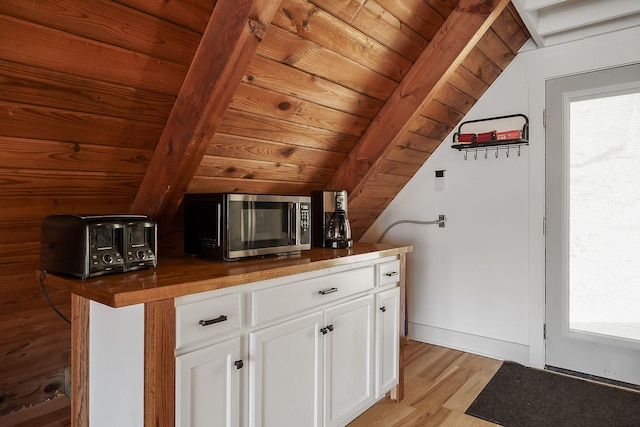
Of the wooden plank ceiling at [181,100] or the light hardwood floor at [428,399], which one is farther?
the light hardwood floor at [428,399]

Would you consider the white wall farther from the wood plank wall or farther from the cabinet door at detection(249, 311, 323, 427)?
the wood plank wall

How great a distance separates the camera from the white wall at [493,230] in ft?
9.34

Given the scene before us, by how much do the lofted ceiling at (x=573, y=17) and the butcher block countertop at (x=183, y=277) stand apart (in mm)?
1808

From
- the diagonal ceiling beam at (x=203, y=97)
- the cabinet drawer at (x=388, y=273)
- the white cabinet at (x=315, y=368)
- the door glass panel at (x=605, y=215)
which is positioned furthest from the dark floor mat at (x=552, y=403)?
the diagonal ceiling beam at (x=203, y=97)

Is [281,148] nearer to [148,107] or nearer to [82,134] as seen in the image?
[148,107]

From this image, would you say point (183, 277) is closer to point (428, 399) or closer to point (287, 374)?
point (287, 374)

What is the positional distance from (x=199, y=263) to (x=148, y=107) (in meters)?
0.65

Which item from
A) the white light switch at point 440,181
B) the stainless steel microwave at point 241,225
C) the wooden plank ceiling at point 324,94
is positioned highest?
the wooden plank ceiling at point 324,94

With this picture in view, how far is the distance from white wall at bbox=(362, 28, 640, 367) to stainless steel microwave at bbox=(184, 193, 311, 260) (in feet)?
5.30

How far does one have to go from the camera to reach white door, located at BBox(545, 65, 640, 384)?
2582mm

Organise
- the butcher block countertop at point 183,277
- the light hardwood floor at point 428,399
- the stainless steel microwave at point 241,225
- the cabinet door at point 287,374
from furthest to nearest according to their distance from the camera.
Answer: the light hardwood floor at point 428,399 < the stainless steel microwave at point 241,225 < the cabinet door at point 287,374 < the butcher block countertop at point 183,277

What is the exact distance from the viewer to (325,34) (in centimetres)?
188

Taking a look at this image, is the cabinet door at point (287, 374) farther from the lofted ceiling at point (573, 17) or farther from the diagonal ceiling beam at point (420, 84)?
the lofted ceiling at point (573, 17)

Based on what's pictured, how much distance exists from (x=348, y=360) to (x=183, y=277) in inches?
40.9
